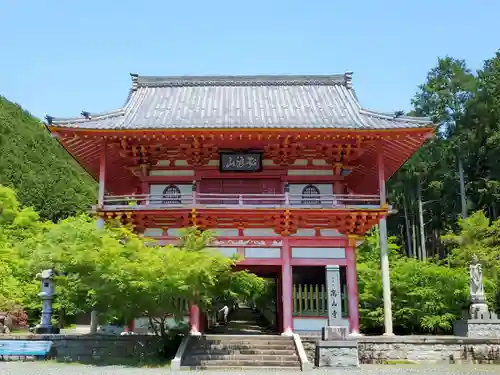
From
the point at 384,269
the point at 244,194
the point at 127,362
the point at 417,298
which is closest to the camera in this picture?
the point at 127,362

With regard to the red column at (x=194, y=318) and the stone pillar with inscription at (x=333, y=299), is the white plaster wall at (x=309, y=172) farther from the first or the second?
the red column at (x=194, y=318)

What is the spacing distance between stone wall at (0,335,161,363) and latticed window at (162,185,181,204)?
15.6ft

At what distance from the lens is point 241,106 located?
1973 cm

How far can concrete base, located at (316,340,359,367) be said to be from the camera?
44.0ft

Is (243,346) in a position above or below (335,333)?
below

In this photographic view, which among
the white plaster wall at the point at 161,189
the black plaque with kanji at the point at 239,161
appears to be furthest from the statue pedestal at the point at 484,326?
the white plaster wall at the point at 161,189

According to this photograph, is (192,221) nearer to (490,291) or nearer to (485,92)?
(490,291)

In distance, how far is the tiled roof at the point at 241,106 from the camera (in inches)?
664

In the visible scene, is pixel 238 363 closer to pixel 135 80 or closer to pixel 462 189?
pixel 135 80

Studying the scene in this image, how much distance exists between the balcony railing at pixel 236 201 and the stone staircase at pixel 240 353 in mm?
4086

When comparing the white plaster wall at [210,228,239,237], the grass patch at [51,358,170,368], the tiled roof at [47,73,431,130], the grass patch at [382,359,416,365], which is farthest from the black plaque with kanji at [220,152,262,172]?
the grass patch at [382,359,416,365]

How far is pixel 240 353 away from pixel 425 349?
5.87 metres

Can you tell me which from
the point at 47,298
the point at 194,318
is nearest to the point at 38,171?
the point at 47,298

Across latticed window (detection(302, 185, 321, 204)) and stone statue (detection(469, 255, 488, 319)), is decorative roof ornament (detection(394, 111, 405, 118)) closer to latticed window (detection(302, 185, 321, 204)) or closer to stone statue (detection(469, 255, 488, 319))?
latticed window (detection(302, 185, 321, 204))
